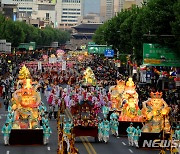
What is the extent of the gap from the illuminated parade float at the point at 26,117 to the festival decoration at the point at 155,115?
5231mm

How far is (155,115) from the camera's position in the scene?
46.7 metres

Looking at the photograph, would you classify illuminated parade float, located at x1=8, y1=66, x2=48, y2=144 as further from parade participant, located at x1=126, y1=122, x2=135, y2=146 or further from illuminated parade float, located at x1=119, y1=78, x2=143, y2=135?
illuminated parade float, located at x1=119, y1=78, x2=143, y2=135

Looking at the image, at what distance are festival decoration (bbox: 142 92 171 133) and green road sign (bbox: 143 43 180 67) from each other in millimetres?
22563

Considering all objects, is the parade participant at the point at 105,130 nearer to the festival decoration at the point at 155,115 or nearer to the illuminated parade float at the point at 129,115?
the festival decoration at the point at 155,115

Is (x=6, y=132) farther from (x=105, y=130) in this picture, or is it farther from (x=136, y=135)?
(x=136, y=135)

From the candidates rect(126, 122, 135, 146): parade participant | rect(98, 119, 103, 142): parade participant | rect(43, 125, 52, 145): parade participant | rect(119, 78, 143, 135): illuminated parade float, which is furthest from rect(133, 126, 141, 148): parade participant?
rect(119, 78, 143, 135): illuminated parade float

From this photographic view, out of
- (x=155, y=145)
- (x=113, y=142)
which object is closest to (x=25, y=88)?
(x=113, y=142)

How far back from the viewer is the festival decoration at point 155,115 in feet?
152

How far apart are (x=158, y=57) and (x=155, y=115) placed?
23804mm

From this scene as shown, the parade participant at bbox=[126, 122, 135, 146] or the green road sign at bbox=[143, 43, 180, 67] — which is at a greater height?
the green road sign at bbox=[143, 43, 180, 67]

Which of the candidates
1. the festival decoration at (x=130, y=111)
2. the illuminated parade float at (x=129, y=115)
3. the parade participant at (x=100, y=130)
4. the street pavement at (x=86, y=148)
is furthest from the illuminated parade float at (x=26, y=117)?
the festival decoration at (x=130, y=111)

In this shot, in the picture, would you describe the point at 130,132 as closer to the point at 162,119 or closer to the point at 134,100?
the point at 162,119

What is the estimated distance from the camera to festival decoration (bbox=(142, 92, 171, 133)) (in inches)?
1820

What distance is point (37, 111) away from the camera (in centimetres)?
4716
